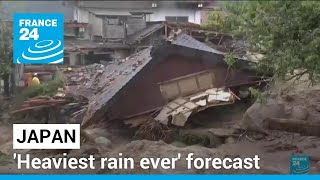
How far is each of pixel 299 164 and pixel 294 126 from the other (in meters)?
0.28

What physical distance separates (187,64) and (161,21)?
378mm

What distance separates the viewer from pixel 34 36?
4.06 metres

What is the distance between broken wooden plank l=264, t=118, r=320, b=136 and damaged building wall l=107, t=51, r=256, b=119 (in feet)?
1.25

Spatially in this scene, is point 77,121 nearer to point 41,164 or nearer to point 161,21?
point 41,164

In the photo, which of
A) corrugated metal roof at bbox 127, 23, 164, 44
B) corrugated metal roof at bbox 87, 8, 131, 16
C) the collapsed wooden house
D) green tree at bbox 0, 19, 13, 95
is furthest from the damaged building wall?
green tree at bbox 0, 19, 13, 95

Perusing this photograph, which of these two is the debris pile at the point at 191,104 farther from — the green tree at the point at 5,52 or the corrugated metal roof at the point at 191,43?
the green tree at the point at 5,52

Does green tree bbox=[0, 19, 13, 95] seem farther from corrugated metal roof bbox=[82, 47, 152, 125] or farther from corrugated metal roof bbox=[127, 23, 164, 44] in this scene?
corrugated metal roof bbox=[127, 23, 164, 44]

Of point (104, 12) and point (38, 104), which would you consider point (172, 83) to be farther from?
point (38, 104)

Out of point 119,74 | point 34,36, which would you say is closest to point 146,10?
point 119,74

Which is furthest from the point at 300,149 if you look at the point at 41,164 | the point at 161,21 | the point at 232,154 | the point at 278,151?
the point at 41,164

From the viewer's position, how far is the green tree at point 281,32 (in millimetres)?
3986

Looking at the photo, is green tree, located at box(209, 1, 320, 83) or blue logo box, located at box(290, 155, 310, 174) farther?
blue logo box, located at box(290, 155, 310, 174)

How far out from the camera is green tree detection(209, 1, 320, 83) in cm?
399

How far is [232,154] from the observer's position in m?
4.12
